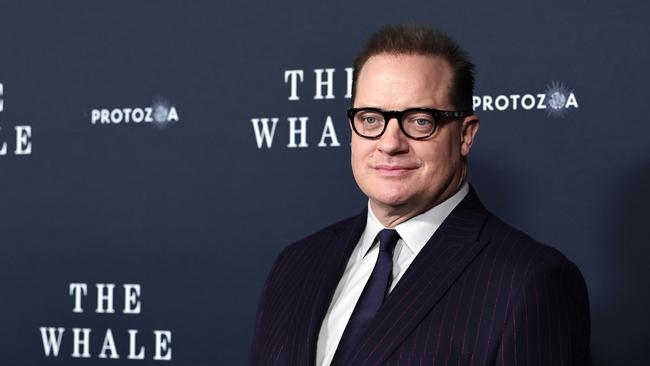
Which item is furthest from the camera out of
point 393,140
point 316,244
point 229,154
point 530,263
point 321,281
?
point 229,154

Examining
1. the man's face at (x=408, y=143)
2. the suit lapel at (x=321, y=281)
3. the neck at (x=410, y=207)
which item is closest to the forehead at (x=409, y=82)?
the man's face at (x=408, y=143)

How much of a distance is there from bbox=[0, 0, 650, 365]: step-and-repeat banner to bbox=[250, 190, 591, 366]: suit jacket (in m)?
0.49

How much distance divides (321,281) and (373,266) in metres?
0.09

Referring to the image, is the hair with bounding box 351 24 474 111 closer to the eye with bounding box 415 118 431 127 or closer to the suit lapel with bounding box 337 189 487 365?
the eye with bounding box 415 118 431 127

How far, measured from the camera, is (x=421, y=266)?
1322mm

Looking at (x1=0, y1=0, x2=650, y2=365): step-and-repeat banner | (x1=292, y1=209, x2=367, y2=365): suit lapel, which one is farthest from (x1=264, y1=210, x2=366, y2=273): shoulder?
(x1=0, y1=0, x2=650, y2=365): step-and-repeat banner

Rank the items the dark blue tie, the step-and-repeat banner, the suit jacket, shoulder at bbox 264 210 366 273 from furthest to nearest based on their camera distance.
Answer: the step-and-repeat banner, shoulder at bbox 264 210 366 273, the dark blue tie, the suit jacket

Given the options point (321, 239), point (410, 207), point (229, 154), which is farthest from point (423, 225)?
point (229, 154)

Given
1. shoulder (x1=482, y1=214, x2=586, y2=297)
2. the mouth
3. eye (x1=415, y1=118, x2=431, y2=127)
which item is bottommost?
shoulder (x1=482, y1=214, x2=586, y2=297)

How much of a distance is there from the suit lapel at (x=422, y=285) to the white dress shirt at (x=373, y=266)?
3cm

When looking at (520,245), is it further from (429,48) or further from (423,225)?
(429,48)

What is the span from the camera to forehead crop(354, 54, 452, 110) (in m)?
1.34

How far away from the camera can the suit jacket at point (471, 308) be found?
1.20 meters

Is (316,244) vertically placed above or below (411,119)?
below
